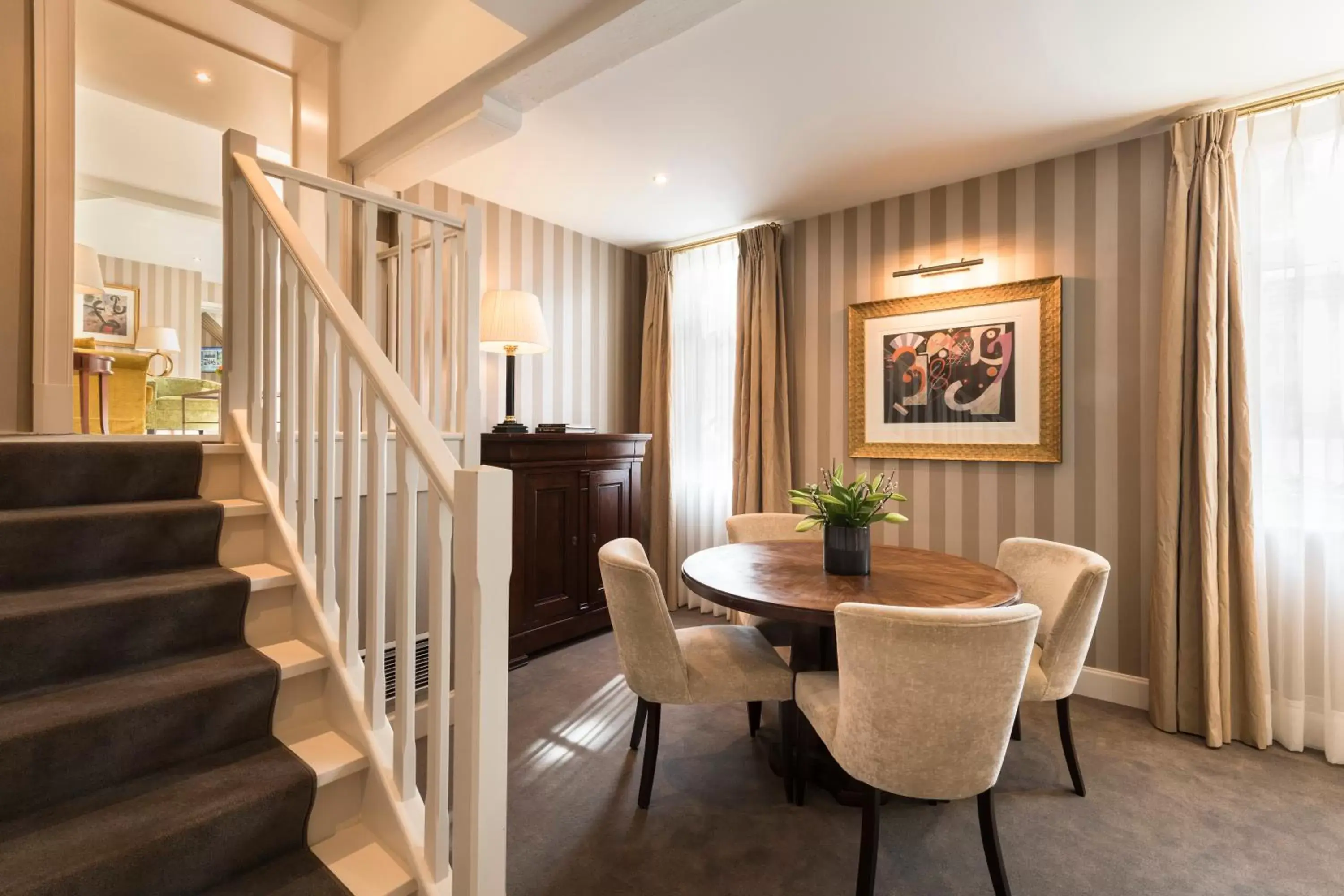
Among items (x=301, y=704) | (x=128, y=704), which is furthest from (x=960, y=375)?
(x=128, y=704)

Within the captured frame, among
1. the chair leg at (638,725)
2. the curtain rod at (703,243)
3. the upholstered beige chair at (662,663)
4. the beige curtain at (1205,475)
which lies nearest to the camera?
the upholstered beige chair at (662,663)

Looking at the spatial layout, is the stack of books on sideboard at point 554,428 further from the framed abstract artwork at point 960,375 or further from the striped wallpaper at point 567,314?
the framed abstract artwork at point 960,375

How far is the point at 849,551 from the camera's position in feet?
6.80

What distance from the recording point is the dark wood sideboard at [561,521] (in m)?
3.08

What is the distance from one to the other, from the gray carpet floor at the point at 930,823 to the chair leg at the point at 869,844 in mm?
145

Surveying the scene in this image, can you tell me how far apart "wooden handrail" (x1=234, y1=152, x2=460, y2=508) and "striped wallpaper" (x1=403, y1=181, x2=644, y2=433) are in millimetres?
1779

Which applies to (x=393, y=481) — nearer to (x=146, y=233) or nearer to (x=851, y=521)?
(x=851, y=521)

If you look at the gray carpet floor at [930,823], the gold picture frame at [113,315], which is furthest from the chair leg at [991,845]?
the gold picture frame at [113,315]

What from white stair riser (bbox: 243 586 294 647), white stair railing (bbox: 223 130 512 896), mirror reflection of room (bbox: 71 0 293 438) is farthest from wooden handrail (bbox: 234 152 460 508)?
white stair riser (bbox: 243 586 294 647)

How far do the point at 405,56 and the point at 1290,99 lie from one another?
3563 mm

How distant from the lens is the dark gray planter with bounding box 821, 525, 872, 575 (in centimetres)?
207

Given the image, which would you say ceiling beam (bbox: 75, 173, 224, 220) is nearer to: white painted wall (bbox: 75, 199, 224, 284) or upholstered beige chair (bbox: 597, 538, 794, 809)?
white painted wall (bbox: 75, 199, 224, 284)

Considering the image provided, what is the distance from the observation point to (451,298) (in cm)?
233

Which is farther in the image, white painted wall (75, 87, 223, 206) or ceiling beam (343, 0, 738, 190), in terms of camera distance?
white painted wall (75, 87, 223, 206)
